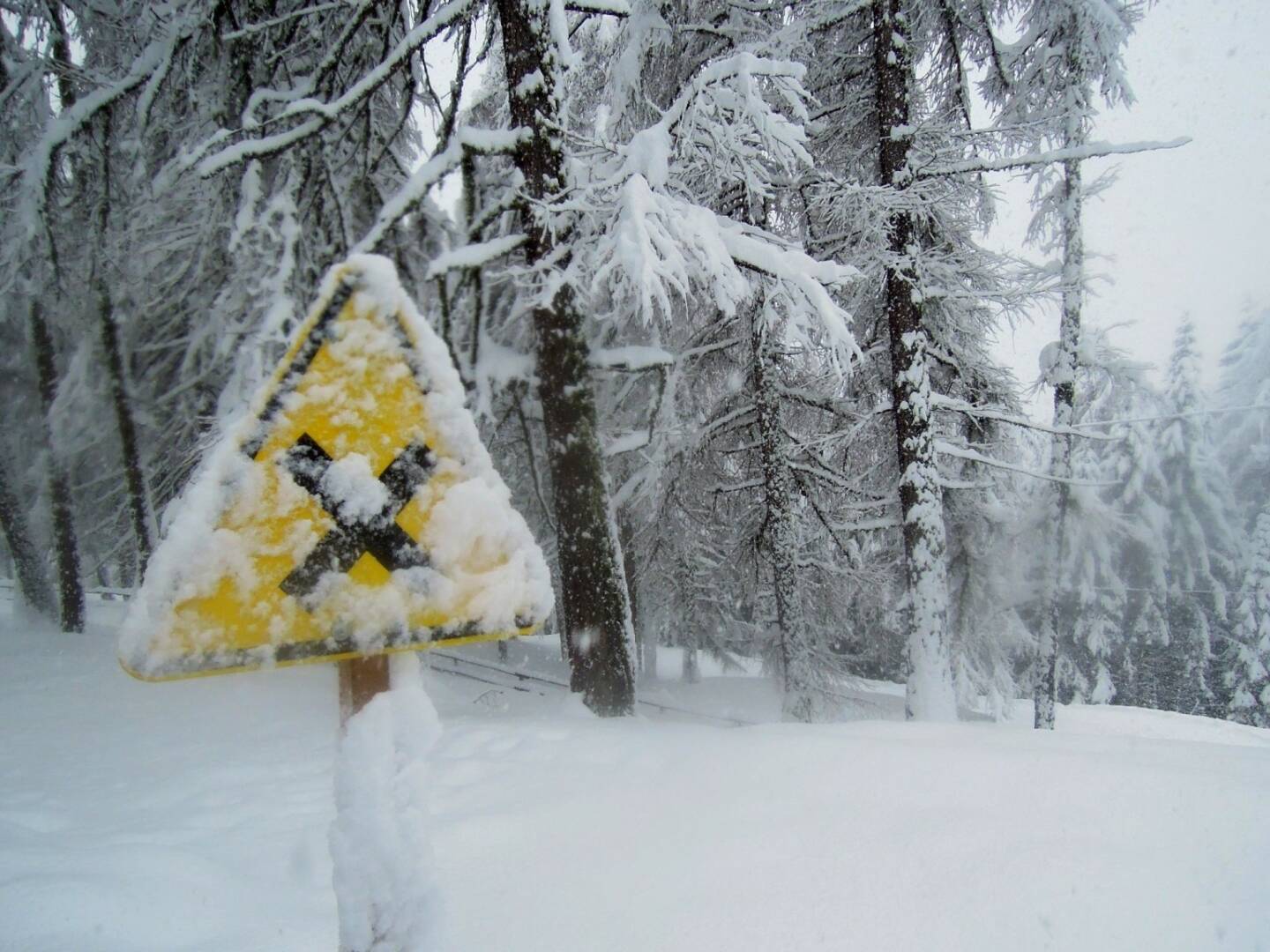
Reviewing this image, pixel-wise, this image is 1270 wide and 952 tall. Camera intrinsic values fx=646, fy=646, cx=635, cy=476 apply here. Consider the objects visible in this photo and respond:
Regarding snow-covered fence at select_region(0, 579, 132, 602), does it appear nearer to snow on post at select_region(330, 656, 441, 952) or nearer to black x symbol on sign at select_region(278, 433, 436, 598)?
snow on post at select_region(330, 656, 441, 952)

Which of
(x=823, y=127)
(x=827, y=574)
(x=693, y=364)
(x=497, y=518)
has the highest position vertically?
(x=823, y=127)

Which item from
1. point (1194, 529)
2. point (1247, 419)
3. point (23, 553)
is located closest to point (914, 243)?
point (23, 553)

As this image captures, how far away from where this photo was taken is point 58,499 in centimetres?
1193

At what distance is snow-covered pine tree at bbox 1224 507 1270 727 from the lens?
2302 centimetres

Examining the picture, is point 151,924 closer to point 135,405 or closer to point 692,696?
point 135,405

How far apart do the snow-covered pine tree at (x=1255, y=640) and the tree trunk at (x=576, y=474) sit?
93.3 ft

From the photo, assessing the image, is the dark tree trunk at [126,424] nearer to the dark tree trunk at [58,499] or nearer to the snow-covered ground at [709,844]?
the dark tree trunk at [58,499]

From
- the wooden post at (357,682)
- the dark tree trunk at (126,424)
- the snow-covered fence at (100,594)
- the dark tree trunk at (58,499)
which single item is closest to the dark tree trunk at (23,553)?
the dark tree trunk at (58,499)

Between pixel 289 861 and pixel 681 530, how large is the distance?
27.3 feet

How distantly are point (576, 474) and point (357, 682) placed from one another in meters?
3.87

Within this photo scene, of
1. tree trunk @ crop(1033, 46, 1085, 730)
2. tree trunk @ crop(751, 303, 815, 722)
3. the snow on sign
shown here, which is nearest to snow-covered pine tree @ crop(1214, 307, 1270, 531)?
tree trunk @ crop(1033, 46, 1085, 730)

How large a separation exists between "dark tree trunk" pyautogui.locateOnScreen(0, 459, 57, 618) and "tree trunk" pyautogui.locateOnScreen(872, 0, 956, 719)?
14.4m

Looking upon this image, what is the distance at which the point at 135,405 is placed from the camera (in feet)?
37.8

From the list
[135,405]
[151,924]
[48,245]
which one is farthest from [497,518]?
[135,405]
